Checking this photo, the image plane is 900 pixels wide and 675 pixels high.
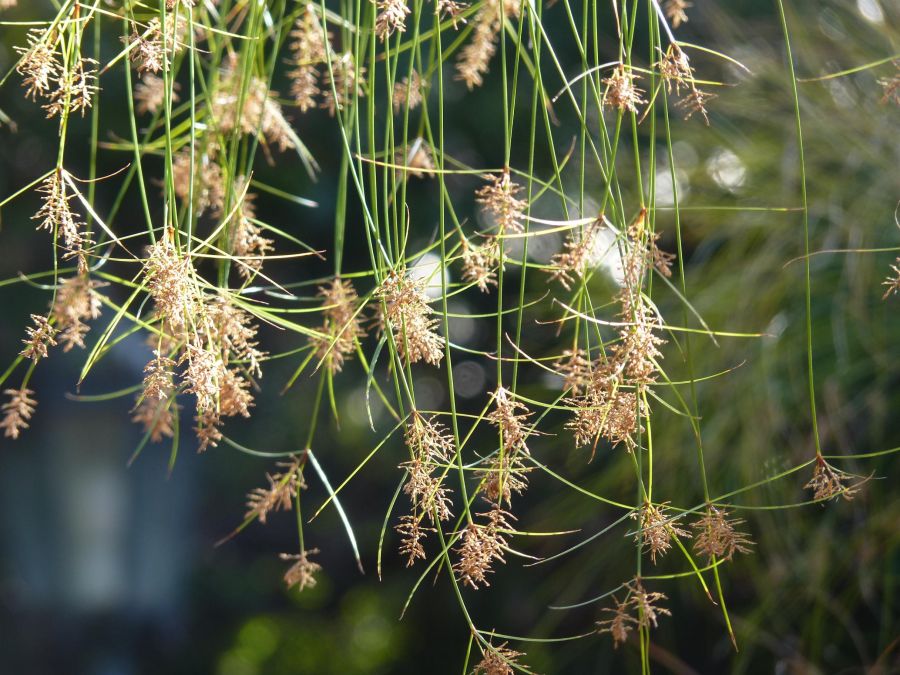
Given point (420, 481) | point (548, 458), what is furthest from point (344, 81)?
point (548, 458)

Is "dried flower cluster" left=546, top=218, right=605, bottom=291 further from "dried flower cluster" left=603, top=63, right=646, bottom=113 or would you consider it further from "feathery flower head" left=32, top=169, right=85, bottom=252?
"feathery flower head" left=32, top=169, right=85, bottom=252

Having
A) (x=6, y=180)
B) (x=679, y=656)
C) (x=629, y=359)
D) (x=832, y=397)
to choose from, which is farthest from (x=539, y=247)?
(x=629, y=359)

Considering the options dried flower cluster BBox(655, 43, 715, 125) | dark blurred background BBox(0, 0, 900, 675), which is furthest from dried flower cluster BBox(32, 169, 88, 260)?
dark blurred background BBox(0, 0, 900, 675)

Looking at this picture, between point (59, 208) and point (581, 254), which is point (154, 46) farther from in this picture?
point (581, 254)

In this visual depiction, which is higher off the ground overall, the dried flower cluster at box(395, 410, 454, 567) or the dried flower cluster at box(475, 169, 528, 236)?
the dried flower cluster at box(475, 169, 528, 236)

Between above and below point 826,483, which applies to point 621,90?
above

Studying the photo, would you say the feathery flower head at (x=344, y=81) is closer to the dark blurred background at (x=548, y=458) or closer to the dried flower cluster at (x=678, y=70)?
the dried flower cluster at (x=678, y=70)

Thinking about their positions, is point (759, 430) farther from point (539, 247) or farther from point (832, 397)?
point (539, 247)

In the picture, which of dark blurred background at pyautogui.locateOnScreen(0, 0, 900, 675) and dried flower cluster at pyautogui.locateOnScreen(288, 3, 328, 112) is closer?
dried flower cluster at pyautogui.locateOnScreen(288, 3, 328, 112)

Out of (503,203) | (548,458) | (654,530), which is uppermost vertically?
(503,203)
